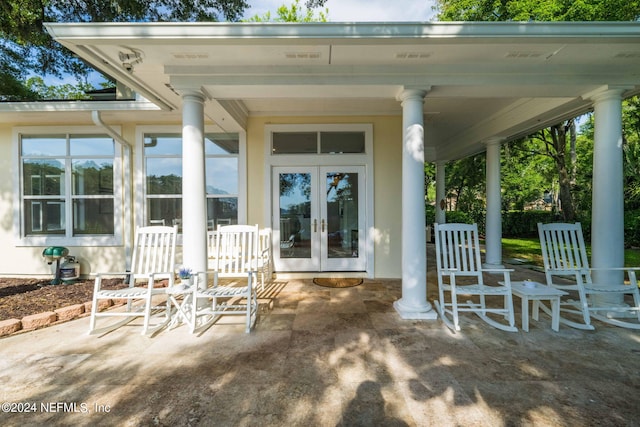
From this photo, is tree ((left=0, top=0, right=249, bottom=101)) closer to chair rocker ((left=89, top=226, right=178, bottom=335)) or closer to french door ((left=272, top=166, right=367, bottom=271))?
chair rocker ((left=89, top=226, right=178, bottom=335))

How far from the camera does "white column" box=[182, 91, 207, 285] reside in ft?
10.6

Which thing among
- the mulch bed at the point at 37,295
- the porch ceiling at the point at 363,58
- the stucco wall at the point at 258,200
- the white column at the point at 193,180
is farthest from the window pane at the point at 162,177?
the white column at the point at 193,180

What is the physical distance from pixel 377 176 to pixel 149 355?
4.05 meters

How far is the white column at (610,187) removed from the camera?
11.1ft

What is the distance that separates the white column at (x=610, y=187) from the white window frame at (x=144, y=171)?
5.00 metres

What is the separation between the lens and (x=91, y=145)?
514 cm

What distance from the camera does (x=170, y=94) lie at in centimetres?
377

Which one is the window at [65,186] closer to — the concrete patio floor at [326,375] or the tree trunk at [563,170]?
the concrete patio floor at [326,375]

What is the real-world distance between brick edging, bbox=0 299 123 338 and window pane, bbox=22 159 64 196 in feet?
9.69

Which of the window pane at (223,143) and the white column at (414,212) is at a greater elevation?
the window pane at (223,143)

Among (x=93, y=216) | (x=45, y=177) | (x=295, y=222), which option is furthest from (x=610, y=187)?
(x=45, y=177)

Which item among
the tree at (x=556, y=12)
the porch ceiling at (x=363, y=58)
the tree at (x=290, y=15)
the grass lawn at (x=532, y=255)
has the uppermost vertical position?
the tree at (x=290, y=15)

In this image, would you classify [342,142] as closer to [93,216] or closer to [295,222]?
[295,222]

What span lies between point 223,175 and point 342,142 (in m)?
2.23
